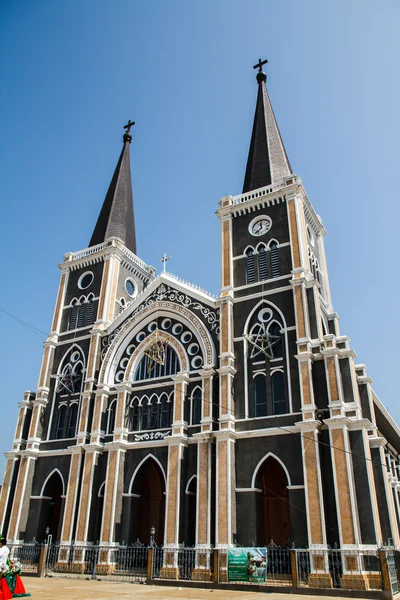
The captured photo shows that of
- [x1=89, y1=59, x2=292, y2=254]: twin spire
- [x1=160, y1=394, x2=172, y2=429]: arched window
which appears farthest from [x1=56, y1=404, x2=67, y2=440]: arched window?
[x1=89, y1=59, x2=292, y2=254]: twin spire

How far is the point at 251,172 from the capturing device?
3112 cm

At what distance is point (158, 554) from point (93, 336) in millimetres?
12961

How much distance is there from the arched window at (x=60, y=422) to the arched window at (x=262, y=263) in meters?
14.3

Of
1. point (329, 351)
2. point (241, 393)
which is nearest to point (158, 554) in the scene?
point (241, 393)

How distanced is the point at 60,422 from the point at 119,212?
15935 millimetres

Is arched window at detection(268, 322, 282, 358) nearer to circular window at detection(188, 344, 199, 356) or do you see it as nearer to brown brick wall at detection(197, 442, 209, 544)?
circular window at detection(188, 344, 199, 356)

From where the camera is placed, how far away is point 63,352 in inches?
1244

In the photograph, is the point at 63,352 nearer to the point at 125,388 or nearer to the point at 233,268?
the point at 125,388

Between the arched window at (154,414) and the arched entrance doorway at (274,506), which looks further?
the arched window at (154,414)

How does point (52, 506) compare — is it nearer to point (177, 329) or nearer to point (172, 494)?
point (172, 494)

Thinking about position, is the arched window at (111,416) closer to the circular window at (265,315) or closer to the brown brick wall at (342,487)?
the circular window at (265,315)

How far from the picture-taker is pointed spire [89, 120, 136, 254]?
35.8 m

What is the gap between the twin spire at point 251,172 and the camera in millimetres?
30453

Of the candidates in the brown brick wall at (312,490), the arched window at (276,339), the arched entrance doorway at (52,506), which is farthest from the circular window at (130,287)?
the brown brick wall at (312,490)
